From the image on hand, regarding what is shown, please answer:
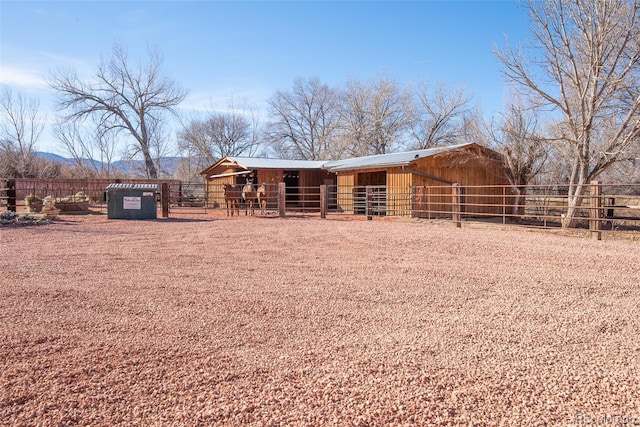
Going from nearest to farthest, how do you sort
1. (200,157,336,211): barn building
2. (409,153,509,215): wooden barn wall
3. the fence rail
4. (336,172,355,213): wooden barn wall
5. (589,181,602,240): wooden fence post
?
1. (589,181,602,240): wooden fence post
2. the fence rail
3. (409,153,509,215): wooden barn wall
4. (336,172,355,213): wooden barn wall
5. (200,157,336,211): barn building

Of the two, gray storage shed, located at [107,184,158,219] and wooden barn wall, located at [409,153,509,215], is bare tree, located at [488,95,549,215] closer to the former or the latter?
wooden barn wall, located at [409,153,509,215]

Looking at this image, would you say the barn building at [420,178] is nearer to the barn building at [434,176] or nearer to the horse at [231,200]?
the barn building at [434,176]

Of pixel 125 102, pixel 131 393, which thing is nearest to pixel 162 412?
pixel 131 393

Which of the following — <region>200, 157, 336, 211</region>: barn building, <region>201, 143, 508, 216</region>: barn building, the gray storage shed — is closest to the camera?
the gray storage shed

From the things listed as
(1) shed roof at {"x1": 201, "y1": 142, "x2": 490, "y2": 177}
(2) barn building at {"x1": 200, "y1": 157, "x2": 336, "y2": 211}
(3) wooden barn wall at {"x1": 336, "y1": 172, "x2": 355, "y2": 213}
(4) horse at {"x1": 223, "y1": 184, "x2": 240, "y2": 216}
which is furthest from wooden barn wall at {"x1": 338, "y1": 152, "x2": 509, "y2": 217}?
(2) barn building at {"x1": 200, "y1": 157, "x2": 336, "y2": 211}

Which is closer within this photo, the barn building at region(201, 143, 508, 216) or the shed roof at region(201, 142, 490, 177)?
the barn building at region(201, 143, 508, 216)

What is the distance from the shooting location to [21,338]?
10.9 feet

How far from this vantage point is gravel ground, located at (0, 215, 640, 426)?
92.6 inches

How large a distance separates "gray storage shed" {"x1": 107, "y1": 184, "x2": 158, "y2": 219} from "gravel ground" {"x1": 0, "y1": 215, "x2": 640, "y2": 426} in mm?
8211

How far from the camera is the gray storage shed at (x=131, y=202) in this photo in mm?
14594

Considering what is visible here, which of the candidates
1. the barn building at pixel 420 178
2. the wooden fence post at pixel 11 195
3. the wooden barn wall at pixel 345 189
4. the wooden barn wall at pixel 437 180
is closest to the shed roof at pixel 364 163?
the barn building at pixel 420 178

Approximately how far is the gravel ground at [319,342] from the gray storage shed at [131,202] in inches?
323

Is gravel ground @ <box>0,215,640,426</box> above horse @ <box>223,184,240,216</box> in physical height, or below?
below

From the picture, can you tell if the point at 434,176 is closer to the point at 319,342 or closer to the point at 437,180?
the point at 437,180
